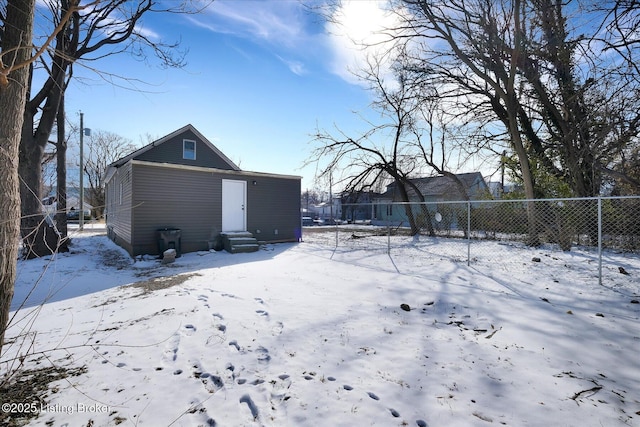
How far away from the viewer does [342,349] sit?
2.96m

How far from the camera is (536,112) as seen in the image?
940cm

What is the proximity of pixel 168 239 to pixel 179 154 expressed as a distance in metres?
7.78

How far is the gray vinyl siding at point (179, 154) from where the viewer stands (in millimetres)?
14070

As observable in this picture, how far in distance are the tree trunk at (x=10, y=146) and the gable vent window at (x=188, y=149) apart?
14.3m

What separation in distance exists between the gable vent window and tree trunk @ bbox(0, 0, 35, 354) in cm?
1431

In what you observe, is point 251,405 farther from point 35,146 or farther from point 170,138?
point 170,138

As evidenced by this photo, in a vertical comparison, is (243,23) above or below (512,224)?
above

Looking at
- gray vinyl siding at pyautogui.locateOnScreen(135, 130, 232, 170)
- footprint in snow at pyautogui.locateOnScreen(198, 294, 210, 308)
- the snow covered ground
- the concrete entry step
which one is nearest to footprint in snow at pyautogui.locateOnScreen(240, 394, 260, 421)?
the snow covered ground

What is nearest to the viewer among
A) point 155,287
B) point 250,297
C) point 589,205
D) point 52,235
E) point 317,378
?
point 317,378

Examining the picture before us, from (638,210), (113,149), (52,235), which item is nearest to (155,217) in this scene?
(52,235)

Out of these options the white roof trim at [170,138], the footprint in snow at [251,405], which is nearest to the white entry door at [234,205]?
the white roof trim at [170,138]

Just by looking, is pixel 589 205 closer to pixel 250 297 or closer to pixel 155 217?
pixel 250 297

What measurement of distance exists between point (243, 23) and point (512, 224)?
37.3 ft

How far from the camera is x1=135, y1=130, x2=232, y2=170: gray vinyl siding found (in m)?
14.1
